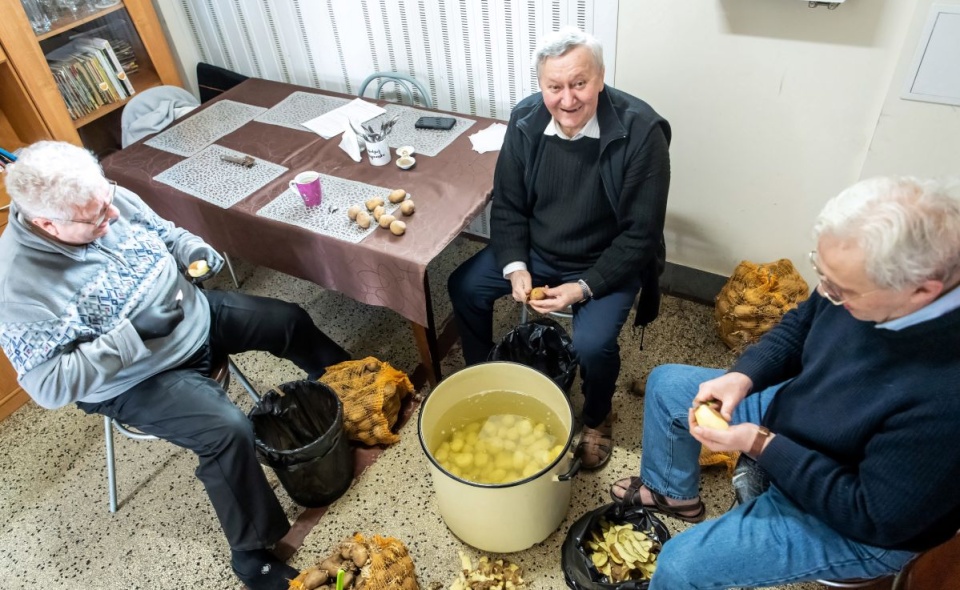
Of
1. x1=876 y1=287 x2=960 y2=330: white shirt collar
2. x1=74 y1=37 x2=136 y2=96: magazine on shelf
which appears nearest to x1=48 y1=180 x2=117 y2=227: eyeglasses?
x1=74 y1=37 x2=136 y2=96: magazine on shelf

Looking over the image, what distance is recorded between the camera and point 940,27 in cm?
153

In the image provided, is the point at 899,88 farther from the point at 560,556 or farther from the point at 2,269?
the point at 2,269

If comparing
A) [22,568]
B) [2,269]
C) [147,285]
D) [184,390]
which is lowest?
[22,568]

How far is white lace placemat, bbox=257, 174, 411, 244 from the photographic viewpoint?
5.86 ft

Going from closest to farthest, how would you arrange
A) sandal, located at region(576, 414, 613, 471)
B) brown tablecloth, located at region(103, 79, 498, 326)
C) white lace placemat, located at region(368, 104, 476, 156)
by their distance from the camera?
1. brown tablecloth, located at region(103, 79, 498, 326)
2. sandal, located at region(576, 414, 613, 471)
3. white lace placemat, located at region(368, 104, 476, 156)

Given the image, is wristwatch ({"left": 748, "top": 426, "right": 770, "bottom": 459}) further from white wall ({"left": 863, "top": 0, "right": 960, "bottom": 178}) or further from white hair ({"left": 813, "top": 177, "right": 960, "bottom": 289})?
white wall ({"left": 863, "top": 0, "right": 960, "bottom": 178})

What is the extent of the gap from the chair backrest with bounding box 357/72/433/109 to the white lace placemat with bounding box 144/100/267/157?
0.43 meters

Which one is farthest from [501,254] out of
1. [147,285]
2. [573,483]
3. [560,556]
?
[147,285]

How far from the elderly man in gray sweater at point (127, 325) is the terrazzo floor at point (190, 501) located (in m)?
0.24

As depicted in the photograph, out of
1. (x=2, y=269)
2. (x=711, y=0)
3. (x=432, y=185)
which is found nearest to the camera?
(x=2, y=269)

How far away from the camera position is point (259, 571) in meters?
1.66

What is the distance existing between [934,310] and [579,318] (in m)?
0.92

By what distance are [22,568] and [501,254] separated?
5.48 feet

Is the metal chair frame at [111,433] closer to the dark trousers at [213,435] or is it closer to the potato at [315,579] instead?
the dark trousers at [213,435]
